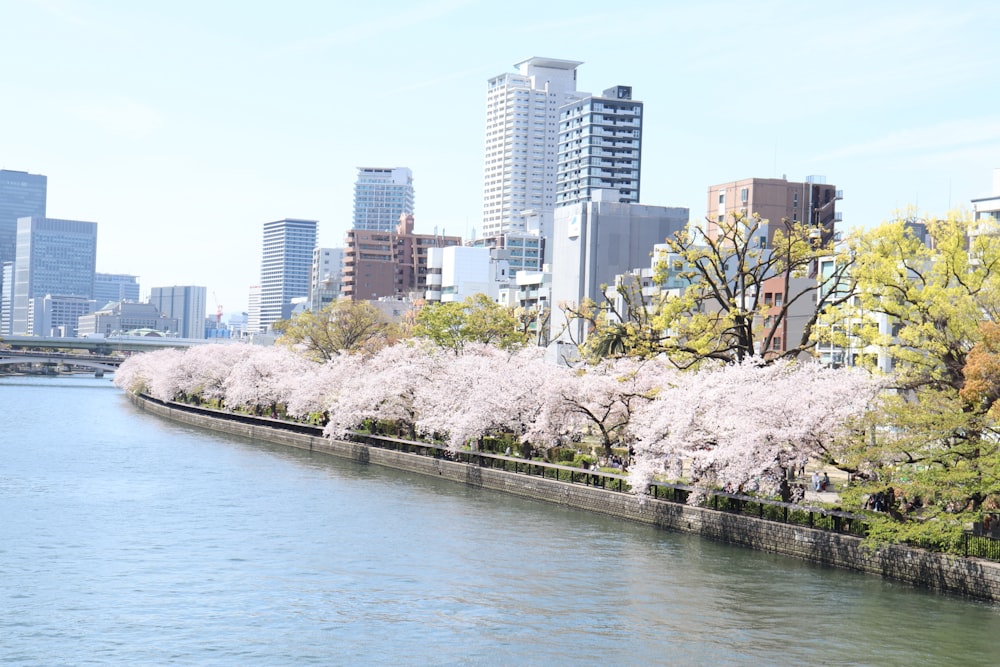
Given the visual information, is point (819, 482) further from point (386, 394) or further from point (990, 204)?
point (990, 204)

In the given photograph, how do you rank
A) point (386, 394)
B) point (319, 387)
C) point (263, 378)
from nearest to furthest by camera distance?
point (386, 394) < point (319, 387) < point (263, 378)

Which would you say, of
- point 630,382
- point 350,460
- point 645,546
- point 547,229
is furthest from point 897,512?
point 547,229

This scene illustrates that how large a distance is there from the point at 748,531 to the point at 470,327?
41.3 metres

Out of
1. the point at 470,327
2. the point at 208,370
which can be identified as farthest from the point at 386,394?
the point at 208,370

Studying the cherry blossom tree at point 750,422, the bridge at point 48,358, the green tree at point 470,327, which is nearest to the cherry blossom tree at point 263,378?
the green tree at point 470,327

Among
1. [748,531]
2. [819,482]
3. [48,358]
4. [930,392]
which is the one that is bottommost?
[748,531]

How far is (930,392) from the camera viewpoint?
110 ft

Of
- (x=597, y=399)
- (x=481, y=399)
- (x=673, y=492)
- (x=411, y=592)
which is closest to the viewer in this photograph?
(x=411, y=592)

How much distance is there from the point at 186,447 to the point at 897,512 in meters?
50.0

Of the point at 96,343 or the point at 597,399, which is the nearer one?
the point at 597,399

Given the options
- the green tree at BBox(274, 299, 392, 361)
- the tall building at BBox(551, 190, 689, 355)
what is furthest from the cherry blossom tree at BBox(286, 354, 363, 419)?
the tall building at BBox(551, 190, 689, 355)

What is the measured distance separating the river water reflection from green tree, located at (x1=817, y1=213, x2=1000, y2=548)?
2.61 m

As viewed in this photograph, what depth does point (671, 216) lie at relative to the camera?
121375mm

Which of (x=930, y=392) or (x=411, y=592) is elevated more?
(x=930, y=392)
